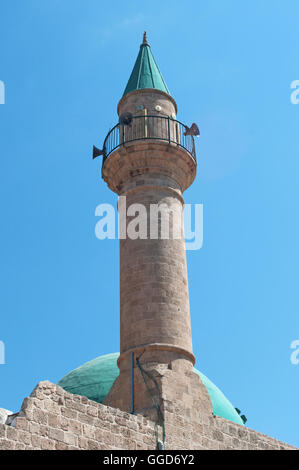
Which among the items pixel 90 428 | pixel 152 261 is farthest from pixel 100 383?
pixel 90 428

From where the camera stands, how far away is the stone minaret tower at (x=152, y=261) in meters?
9.64

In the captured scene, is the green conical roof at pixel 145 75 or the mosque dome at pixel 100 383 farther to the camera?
the mosque dome at pixel 100 383

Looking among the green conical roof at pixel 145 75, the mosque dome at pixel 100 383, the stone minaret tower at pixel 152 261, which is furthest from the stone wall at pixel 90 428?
the green conical roof at pixel 145 75

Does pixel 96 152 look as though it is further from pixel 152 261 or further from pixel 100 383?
pixel 100 383

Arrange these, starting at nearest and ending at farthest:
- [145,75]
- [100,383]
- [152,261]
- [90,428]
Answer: [90,428] → [152,261] → [145,75] → [100,383]

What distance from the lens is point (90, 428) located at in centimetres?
792

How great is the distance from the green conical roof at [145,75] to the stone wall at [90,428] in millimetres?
5916

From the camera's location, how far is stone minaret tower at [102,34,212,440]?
9.64m

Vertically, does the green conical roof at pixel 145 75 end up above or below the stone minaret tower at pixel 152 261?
above

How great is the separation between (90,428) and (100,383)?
6.33m

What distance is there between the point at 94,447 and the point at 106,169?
17.5 ft

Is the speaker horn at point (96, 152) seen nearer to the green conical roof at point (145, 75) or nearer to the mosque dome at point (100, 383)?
the green conical roof at point (145, 75)

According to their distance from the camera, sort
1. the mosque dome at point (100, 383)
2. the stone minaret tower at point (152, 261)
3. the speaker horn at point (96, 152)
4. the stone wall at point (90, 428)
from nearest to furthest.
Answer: the stone wall at point (90, 428) < the stone minaret tower at point (152, 261) < the speaker horn at point (96, 152) < the mosque dome at point (100, 383)

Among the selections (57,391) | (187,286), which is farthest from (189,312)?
(57,391)
